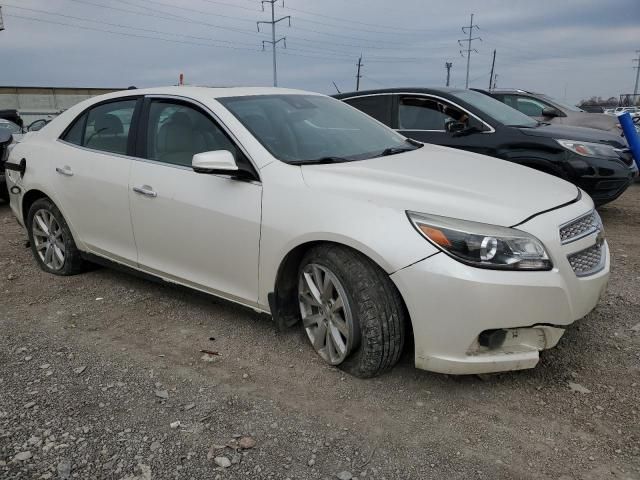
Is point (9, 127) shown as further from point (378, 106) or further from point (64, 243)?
point (378, 106)

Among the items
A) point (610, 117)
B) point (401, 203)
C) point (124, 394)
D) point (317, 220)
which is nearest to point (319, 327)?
point (317, 220)

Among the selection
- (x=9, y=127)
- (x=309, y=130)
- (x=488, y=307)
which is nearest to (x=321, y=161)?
(x=309, y=130)

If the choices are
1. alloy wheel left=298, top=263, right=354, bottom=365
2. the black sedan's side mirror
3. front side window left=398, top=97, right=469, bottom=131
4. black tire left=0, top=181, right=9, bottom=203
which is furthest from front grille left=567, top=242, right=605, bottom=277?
black tire left=0, top=181, right=9, bottom=203

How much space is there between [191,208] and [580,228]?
2.20 m

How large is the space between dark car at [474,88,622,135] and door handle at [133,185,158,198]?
21.5 ft

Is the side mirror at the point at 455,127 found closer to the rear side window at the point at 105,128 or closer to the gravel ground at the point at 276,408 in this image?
the gravel ground at the point at 276,408

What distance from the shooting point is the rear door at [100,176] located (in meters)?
3.93

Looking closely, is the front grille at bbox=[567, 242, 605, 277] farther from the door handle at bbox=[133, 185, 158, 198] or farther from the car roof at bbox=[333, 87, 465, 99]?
the car roof at bbox=[333, 87, 465, 99]

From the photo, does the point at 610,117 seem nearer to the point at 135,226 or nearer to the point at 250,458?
the point at 135,226

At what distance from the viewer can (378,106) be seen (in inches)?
273

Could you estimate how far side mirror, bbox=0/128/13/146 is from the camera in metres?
8.57

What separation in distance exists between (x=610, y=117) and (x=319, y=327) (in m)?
8.01

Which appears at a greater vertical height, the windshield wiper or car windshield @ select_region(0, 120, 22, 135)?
the windshield wiper

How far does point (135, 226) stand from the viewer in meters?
3.84
